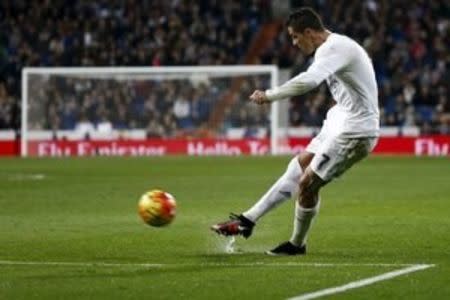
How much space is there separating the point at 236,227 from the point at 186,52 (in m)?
34.3

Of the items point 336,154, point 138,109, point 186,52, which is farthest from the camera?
point 186,52

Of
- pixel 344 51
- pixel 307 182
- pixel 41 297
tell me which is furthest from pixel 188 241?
pixel 41 297

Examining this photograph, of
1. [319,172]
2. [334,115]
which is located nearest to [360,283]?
[319,172]

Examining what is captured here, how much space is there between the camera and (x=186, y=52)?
46656 millimetres

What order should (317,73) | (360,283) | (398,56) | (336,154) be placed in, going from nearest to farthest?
1. (360,283)
2. (317,73)
3. (336,154)
4. (398,56)

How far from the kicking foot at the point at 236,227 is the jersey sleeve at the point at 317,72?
1.58 meters

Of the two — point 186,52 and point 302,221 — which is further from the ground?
point 186,52

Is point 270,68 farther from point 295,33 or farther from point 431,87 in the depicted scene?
point 295,33

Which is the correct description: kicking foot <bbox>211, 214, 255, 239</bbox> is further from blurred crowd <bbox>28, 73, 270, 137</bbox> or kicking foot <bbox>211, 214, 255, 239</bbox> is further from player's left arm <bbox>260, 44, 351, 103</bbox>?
blurred crowd <bbox>28, 73, 270, 137</bbox>

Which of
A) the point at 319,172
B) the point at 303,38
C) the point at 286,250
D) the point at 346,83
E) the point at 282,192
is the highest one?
the point at 303,38

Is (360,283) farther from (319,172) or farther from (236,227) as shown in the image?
(236,227)

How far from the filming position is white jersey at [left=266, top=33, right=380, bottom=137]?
12031mm

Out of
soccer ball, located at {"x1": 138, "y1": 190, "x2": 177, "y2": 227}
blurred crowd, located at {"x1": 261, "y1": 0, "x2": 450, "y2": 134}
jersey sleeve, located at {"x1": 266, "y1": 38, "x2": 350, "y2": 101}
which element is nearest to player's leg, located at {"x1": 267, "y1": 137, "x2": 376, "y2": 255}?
jersey sleeve, located at {"x1": 266, "y1": 38, "x2": 350, "y2": 101}

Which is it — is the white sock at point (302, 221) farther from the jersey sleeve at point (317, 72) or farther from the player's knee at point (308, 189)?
the jersey sleeve at point (317, 72)
